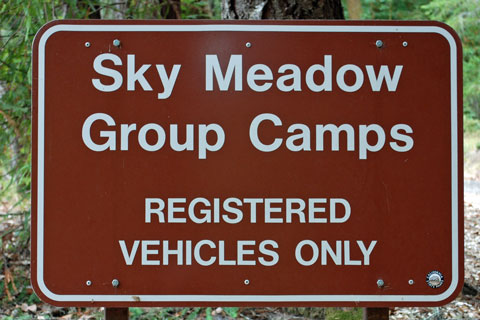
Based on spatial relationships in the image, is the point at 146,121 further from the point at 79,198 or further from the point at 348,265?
the point at 348,265

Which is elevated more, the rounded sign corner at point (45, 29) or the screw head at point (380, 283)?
the rounded sign corner at point (45, 29)

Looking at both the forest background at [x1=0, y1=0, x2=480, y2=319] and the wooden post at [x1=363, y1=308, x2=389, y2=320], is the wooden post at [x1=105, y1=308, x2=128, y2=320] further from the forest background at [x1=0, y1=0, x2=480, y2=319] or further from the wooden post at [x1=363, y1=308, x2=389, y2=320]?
the forest background at [x1=0, y1=0, x2=480, y2=319]

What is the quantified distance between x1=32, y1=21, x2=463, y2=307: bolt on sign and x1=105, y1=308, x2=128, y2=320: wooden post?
9cm

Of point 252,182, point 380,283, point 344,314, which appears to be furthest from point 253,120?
point 344,314

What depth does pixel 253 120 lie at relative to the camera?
1790 millimetres

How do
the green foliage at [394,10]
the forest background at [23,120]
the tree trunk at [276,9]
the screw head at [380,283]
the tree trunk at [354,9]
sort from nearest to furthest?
1. the screw head at [380,283]
2. the tree trunk at [276,9]
3. the forest background at [23,120]
4. the tree trunk at [354,9]
5. the green foliage at [394,10]

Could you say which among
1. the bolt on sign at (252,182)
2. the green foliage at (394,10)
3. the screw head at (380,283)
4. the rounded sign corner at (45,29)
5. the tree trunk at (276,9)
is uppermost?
the green foliage at (394,10)

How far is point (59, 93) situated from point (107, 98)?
17cm

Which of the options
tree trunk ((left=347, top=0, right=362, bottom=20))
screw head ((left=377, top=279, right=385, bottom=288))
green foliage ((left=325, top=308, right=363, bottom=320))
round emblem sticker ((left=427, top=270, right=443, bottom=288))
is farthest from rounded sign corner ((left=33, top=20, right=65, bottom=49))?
tree trunk ((left=347, top=0, right=362, bottom=20))

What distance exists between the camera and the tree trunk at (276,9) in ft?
8.51

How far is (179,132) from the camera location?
5.86ft

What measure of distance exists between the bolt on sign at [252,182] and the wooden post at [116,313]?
9 centimetres

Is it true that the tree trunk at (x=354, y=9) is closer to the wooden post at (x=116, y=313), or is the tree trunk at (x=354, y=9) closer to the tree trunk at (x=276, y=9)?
the tree trunk at (x=276, y=9)

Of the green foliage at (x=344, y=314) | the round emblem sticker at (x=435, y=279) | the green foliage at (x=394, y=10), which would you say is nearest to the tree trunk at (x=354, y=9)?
the green foliage at (x=344, y=314)
